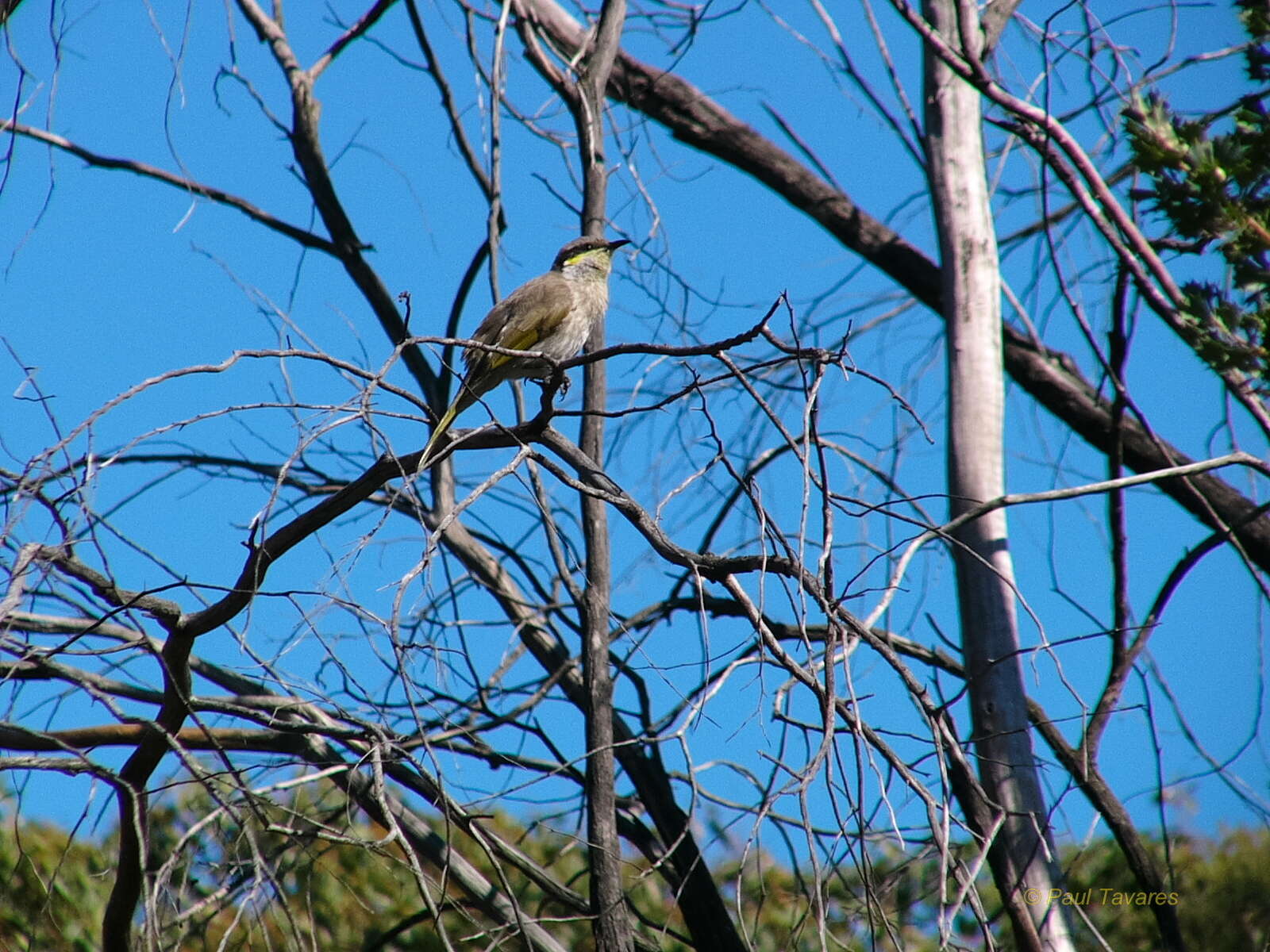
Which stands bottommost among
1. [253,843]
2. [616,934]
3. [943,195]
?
[616,934]

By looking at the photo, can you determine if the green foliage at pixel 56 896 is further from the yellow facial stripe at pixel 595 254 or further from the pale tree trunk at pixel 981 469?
the pale tree trunk at pixel 981 469

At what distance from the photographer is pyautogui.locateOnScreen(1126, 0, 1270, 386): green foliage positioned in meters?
2.89

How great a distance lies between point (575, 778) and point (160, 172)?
350cm

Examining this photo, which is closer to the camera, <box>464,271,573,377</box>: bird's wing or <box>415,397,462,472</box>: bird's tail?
<box>415,397,462,472</box>: bird's tail

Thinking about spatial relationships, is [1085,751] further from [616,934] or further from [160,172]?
[160,172]

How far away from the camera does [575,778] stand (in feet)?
15.5

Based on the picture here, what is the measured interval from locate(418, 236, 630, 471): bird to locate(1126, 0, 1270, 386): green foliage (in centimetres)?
276

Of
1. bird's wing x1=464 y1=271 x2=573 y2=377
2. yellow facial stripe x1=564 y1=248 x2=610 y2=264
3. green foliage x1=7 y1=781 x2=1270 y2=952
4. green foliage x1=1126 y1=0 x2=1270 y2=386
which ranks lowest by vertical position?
green foliage x1=7 y1=781 x2=1270 y2=952

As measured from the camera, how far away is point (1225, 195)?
288cm

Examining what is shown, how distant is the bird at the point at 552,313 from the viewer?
527cm

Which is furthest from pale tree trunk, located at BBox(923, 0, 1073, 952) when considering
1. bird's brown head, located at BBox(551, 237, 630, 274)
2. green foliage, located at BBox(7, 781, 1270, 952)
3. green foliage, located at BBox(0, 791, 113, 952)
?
green foliage, located at BBox(0, 791, 113, 952)

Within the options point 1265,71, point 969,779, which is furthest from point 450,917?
point 1265,71

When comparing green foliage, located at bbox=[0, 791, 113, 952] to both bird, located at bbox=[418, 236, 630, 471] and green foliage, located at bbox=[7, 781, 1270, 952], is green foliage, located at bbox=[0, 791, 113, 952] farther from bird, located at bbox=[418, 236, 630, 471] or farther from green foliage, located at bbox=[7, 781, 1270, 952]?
bird, located at bbox=[418, 236, 630, 471]

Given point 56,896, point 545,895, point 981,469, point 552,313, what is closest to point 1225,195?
point 981,469
